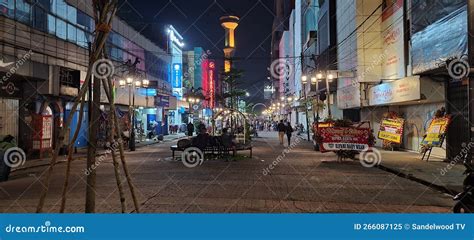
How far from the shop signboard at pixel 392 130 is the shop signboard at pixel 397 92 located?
1047 mm

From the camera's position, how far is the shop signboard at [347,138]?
16.4 metres

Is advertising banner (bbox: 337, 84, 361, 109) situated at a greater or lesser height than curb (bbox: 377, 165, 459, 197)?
greater

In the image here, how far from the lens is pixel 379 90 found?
21.9m

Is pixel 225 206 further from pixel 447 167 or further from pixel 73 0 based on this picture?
pixel 73 0

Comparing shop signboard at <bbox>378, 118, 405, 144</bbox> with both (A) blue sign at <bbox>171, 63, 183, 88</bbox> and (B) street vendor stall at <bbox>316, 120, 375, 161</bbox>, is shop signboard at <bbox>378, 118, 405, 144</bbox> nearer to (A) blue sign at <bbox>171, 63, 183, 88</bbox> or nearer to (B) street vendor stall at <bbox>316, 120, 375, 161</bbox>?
(B) street vendor stall at <bbox>316, 120, 375, 161</bbox>

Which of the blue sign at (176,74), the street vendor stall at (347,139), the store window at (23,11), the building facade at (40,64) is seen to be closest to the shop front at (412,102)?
the street vendor stall at (347,139)

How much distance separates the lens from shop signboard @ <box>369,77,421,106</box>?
1667cm

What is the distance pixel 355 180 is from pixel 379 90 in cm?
1151

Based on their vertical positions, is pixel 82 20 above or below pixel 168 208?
above

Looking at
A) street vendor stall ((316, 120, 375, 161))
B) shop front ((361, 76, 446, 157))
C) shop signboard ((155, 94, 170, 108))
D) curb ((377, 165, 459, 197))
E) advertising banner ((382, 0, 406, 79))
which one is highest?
advertising banner ((382, 0, 406, 79))

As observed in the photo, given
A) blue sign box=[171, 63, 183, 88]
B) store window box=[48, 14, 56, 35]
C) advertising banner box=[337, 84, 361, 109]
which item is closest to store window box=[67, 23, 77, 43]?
store window box=[48, 14, 56, 35]

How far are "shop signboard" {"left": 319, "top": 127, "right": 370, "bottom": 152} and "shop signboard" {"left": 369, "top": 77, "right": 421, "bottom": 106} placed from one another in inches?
97.9
